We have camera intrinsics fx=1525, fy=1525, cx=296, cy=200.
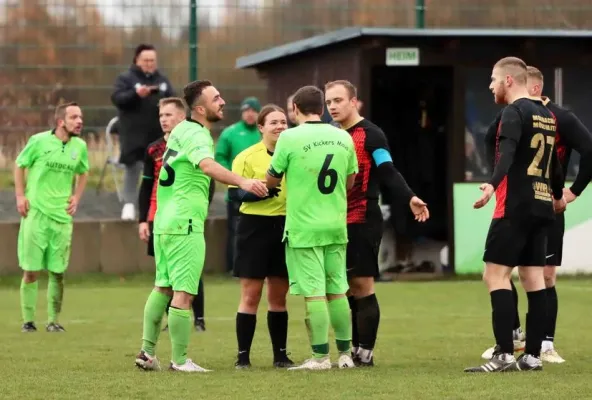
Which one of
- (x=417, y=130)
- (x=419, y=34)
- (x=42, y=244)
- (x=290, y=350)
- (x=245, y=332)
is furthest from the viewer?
(x=417, y=130)

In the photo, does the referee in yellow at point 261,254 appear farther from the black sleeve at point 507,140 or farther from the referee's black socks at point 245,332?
the black sleeve at point 507,140

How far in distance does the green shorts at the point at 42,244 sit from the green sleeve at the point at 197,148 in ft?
14.9

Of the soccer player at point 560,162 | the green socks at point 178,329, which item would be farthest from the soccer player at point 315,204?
the soccer player at point 560,162

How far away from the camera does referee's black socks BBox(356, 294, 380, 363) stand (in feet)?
34.1

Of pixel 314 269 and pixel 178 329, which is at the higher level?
A: pixel 314 269

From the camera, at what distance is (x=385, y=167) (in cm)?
1014

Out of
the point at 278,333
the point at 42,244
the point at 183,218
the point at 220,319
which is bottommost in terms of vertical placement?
the point at 220,319

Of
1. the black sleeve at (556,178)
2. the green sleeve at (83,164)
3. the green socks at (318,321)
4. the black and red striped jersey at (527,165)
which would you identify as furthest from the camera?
the green sleeve at (83,164)

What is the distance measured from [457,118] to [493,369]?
10266 millimetres

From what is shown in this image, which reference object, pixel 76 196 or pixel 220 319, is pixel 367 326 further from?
pixel 76 196

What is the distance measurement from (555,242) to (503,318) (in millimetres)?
1379

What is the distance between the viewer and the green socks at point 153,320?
33.4 ft

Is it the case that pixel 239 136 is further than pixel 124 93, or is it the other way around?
pixel 124 93

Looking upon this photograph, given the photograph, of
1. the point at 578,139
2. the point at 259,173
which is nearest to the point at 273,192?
the point at 259,173
